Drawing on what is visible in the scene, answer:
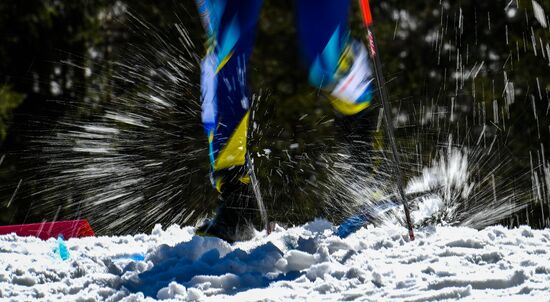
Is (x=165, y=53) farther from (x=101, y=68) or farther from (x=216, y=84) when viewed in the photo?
(x=216, y=84)

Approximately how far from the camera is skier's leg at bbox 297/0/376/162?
7.53 feet

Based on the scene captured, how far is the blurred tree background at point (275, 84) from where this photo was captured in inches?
199

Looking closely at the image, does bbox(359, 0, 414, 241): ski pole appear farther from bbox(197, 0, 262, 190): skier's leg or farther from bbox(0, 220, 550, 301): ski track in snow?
bbox(197, 0, 262, 190): skier's leg

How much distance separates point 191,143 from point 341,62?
10.5 feet

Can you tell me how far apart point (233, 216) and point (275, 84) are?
3.50 metres

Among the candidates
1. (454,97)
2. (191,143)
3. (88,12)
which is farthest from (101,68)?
(454,97)

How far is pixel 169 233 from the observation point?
250 cm

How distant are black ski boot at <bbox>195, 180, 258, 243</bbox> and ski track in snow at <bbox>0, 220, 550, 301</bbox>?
8 cm

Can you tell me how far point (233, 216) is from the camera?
225 centimetres

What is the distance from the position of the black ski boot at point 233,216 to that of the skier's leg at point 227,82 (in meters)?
0.03

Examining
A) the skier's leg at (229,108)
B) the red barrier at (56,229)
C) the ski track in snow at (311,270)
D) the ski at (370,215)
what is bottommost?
the ski track in snow at (311,270)

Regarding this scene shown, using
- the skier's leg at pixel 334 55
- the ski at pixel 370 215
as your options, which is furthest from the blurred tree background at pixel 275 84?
the skier's leg at pixel 334 55

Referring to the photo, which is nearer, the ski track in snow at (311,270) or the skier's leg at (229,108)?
the ski track in snow at (311,270)

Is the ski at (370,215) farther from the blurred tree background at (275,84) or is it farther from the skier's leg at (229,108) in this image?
the blurred tree background at (275,84)
